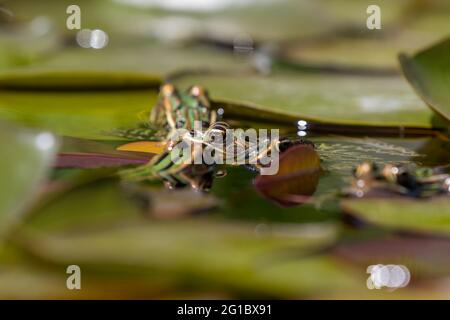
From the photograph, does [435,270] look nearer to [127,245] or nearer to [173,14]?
[127,245]

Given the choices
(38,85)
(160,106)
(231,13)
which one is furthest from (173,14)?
(160,106)

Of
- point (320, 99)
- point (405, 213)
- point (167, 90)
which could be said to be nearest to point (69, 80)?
point (167, 90)

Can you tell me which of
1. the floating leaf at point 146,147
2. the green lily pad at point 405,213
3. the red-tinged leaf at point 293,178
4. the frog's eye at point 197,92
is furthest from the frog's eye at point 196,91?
the green lily pad at point 405,213

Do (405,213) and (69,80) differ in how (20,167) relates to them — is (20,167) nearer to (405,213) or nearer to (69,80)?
(405,213)

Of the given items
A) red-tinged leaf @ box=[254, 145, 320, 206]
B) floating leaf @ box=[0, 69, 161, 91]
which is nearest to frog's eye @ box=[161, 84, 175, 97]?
floating leaf @ box=[0, 69, 161, 91]

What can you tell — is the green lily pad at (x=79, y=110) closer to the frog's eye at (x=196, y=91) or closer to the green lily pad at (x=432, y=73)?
the frog's eye at (x=196, y=91)

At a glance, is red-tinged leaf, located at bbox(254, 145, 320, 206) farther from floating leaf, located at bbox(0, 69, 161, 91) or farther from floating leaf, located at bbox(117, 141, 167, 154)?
floating leaf, located at bbox(0, 69, 161, 91)
